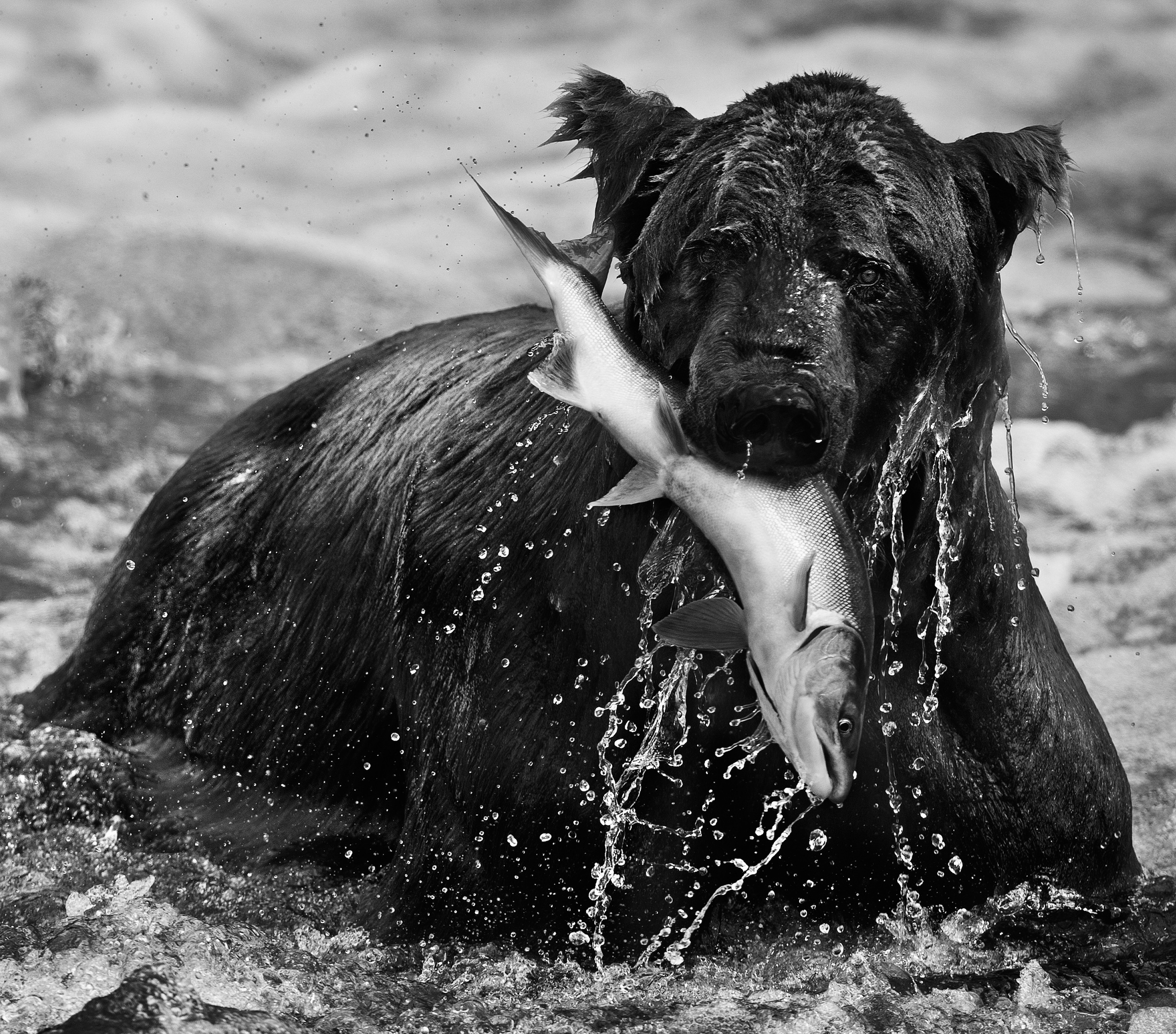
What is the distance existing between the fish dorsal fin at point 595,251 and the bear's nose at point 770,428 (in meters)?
0.66

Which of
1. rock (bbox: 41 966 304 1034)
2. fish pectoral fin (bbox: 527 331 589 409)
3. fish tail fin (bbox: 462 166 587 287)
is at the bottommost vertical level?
rock (bbox: 41 966 304 1034)

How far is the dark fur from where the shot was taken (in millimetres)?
2932

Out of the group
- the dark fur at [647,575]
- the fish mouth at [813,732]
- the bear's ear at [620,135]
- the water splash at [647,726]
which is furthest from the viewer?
the bear's ear at [620,135]

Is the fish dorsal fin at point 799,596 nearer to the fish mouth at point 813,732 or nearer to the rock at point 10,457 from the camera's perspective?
the fish mouth at point 813,732

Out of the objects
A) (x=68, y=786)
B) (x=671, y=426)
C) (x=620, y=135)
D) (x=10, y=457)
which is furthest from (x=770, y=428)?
(x=10, y=457)

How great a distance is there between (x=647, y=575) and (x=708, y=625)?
1.81 ft

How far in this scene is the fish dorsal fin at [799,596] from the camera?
2459 millimetres

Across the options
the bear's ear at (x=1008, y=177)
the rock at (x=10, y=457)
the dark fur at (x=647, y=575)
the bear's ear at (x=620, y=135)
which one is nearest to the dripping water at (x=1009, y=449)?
the dark fur at (x=647, y=575)

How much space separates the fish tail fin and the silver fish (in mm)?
31

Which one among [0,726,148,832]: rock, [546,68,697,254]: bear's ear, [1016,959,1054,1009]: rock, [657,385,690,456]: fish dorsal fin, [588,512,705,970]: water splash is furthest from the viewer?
[0,726,148,832]: rock

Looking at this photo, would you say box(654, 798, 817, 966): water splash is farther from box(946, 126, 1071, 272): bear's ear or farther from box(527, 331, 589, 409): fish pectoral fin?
box(946, 126, 1071, 272): bear's ear

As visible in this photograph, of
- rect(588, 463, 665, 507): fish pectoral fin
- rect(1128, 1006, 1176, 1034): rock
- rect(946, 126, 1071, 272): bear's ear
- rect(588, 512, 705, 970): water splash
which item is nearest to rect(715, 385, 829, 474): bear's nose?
rect(588, 463, 665, 507): fish pectoral fin

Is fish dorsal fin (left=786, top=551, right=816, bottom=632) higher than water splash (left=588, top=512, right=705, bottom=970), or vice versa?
fish dorsal fin (left=786, top=551, right=816, bottom=632)

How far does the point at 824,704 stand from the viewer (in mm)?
2383
